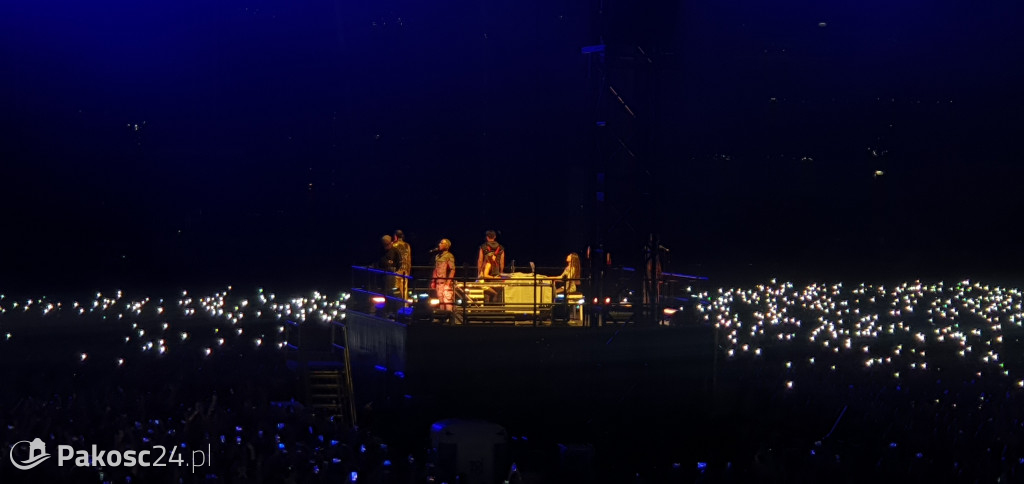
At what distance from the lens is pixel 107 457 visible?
970cm

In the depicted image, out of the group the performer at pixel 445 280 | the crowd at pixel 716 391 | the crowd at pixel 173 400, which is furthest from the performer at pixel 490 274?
the crowd at pixel 716 391

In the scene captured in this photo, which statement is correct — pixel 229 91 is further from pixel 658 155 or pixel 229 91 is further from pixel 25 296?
pixel 658 155

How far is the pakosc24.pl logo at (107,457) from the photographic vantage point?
9.29 meters

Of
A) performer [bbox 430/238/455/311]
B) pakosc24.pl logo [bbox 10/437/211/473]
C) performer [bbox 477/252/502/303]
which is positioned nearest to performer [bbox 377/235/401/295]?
performer [bbox 430/238/455/311]

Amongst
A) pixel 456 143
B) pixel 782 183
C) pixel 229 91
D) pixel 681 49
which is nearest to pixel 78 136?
pixel 229 91

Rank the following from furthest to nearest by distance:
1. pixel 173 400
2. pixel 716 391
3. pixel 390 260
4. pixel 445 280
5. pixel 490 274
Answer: pixel 390 260 < pixel 490 274 < pixel 445 280 < pixel 716 391 < pixel 173 400

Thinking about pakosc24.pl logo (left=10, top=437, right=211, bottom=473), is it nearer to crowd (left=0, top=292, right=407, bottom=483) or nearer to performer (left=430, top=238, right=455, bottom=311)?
crowd (left=0, top=292, right=407, bottom=483)

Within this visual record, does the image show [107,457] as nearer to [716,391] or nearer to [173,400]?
[173,400]

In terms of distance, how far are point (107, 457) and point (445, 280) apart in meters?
6.84

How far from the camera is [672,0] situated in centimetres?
1462

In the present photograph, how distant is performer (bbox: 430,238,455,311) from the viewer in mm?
15556

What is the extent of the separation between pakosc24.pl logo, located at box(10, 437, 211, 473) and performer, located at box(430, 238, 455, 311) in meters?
5.91

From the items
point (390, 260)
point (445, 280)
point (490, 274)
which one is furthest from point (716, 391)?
point (390, 260)

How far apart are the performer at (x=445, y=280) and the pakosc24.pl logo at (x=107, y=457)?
19.4 ft
